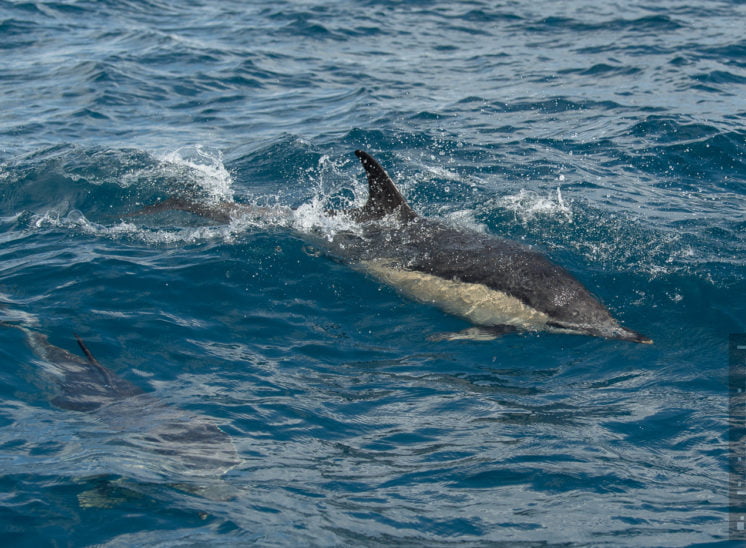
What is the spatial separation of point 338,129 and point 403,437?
1014cm

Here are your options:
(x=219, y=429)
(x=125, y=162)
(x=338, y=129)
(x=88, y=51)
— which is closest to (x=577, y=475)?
(x=219, y=429)

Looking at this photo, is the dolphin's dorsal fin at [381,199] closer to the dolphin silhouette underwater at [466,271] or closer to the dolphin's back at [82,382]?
the dolphin silhouette underwater at [466,271]

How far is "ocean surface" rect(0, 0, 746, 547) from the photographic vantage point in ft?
19.6

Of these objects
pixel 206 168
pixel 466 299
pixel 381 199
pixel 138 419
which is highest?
pixel 381 199

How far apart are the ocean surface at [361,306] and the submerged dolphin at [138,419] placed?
51 mm

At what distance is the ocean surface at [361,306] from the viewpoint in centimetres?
598

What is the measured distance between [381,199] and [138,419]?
4.51m

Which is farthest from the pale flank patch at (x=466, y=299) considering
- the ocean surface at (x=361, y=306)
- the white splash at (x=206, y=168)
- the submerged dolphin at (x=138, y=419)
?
the white splash at (x=206, y=168)

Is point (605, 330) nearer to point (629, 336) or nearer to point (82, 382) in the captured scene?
point (629, 336)

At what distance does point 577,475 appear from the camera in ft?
20.9

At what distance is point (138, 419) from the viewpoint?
22.8ft

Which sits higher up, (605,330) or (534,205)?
(534,205)

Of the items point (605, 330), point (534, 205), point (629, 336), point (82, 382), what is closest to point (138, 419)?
point (82, 382)

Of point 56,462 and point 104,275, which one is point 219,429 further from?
point 104,275
